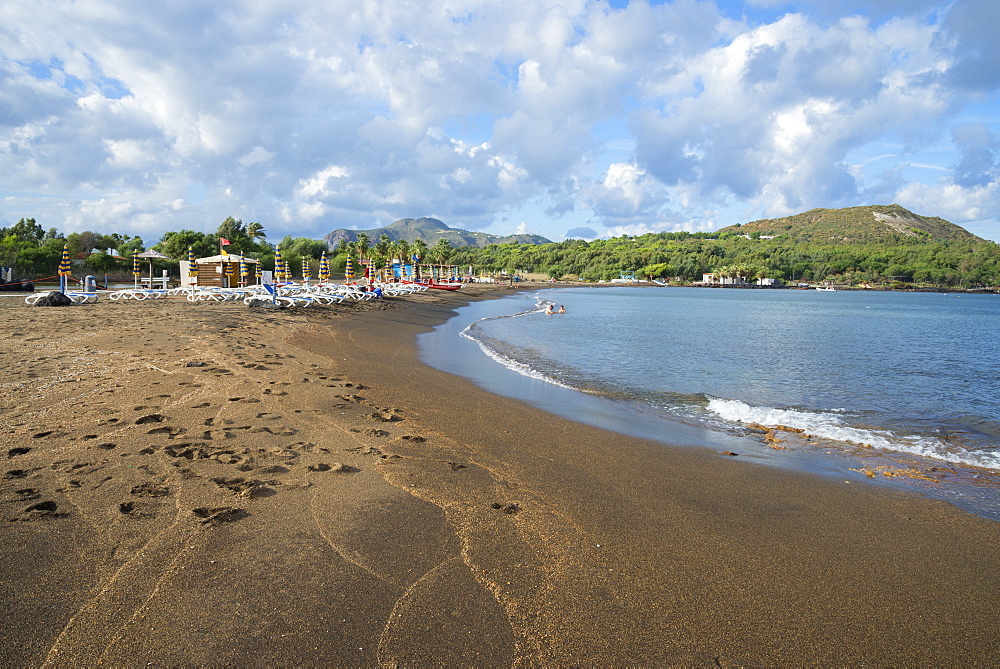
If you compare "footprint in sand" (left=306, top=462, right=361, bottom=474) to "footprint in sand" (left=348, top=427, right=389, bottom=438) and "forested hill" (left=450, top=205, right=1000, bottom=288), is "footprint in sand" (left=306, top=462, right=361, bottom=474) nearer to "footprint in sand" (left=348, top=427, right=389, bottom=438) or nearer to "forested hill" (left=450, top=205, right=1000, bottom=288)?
"footprint in sand" (left=348, top=427, right=389, bottom=438)

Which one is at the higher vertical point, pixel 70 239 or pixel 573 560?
pixel 70 239

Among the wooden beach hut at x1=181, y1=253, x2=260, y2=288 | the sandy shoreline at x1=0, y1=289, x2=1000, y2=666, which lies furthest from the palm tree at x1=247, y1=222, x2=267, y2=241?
the sandy shoreline at x1=0, y1=289, x2=1000, y2=666

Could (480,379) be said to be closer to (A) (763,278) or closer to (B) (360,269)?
(B) (360,269)

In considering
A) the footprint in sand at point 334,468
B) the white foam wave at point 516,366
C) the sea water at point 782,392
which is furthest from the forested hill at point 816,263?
the footprint in sand at point 334,468

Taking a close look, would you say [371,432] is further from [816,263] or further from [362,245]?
[816,263]

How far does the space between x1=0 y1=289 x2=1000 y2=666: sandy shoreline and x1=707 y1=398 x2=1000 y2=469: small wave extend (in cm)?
248

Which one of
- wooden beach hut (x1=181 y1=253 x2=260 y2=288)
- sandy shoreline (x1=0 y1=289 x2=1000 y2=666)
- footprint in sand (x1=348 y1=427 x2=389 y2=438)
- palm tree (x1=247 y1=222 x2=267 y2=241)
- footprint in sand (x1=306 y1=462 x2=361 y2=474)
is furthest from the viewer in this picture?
palm tree (x1=247 y1=222 x2=267 y2=241)

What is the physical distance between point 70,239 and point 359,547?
203ft

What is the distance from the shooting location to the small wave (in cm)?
710

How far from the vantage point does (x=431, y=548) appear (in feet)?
11.7

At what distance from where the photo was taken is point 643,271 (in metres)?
183

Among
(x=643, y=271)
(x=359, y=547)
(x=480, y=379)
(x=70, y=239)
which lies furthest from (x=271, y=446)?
(x=643, y=271)

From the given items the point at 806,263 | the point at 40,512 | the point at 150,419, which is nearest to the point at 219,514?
the point at 40,512

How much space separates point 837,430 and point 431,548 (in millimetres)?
7421
